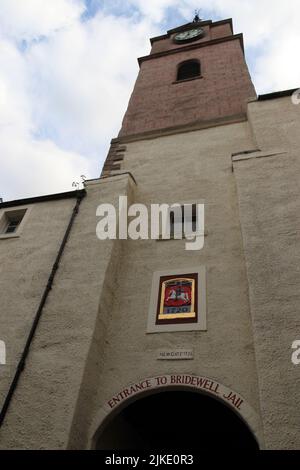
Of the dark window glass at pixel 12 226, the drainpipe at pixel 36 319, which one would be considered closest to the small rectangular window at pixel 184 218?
the drainpipe at pixel 36 319

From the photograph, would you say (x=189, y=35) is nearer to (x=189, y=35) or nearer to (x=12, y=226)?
(x=189, y=35)

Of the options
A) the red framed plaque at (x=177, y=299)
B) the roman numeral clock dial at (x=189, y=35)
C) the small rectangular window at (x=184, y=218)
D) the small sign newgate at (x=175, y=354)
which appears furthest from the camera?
the roman numeral clock dial at (x=189, y=35)

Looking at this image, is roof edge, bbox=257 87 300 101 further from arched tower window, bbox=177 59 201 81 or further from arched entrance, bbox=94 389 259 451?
arched entrance, bbox=94 389 259 451

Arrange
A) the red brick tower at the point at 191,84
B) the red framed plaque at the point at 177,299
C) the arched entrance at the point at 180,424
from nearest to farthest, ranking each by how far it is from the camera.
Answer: the red framed plaque at the point at 177,299, the arched entrance at the point at 180,424, the red brick tower at the point at 191,84

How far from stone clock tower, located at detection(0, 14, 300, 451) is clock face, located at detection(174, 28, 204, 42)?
431 inches

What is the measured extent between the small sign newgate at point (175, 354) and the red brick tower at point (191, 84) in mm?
7769

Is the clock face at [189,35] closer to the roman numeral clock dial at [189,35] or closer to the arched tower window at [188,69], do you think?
the roman numeral clock dial at [189,35]

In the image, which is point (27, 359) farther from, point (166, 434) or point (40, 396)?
point (166, 434)

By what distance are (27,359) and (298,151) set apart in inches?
270

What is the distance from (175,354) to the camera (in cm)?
591

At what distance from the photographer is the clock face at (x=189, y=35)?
1944cm

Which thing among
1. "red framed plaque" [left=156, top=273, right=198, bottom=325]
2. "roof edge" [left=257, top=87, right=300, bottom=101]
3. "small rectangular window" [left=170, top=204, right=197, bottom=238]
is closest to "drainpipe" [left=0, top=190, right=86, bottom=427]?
"red framed plaque" [left=156, top=273, right=198, bottom=325]

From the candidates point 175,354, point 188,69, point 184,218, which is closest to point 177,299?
point 175,354
